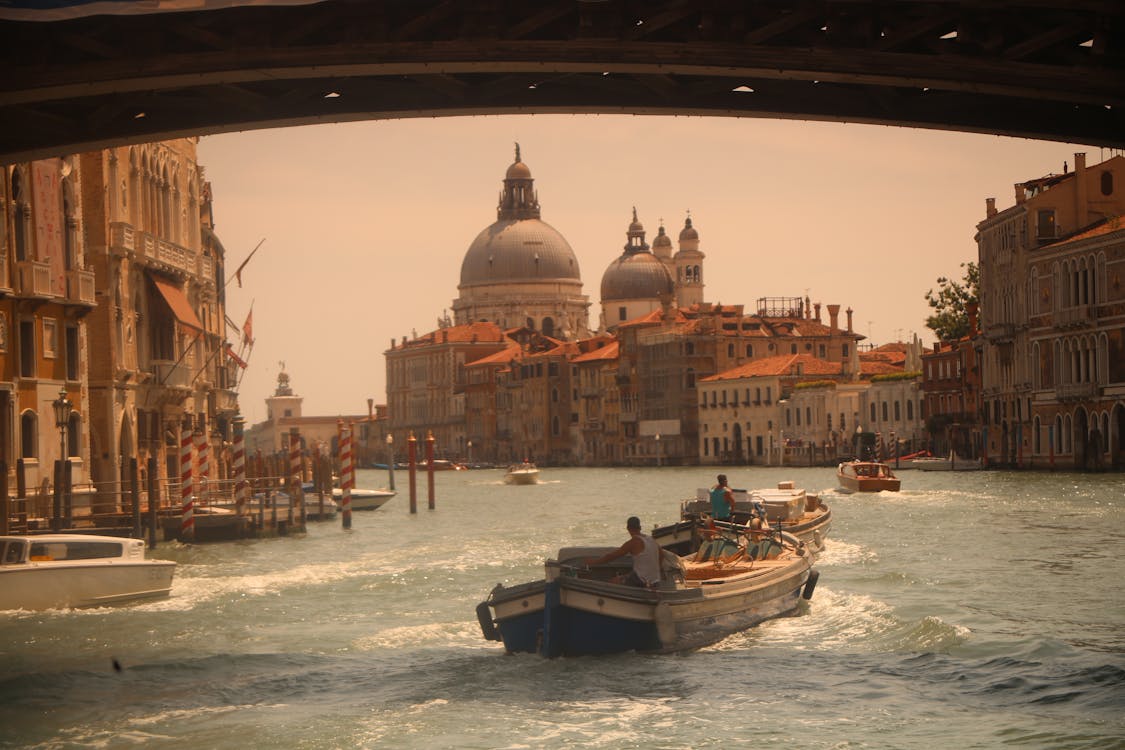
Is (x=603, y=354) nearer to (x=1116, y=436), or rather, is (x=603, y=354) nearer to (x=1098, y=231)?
(x=1098, y=231)

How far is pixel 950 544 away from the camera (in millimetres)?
33438

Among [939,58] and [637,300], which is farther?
[637,300]

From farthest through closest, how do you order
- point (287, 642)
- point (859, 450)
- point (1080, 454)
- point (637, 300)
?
point (637, 300) < point (859, 450) < point (1080, 454) < point (287, 642)

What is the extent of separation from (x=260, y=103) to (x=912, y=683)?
7.61m

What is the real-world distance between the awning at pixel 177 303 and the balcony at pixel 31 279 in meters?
9.67

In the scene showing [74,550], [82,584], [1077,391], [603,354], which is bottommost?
[82,584]

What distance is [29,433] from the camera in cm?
3150

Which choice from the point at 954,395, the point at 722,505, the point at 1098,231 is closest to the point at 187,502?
the point at 722,505

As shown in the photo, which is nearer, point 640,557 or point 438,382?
point 640,557

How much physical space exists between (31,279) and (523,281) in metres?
132

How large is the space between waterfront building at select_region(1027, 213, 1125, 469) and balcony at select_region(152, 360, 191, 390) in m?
31.4

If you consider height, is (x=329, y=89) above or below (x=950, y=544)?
above

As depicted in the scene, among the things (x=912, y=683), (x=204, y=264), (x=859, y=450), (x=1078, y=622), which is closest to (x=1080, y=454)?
(x=859, y=450)

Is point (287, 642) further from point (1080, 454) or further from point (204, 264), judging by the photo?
point (1080, 454)
